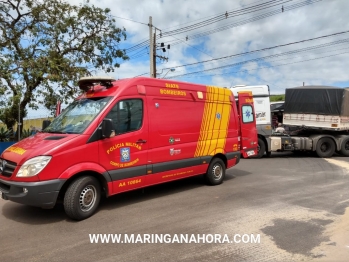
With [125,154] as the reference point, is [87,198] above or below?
below

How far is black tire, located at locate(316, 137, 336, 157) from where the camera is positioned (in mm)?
13906

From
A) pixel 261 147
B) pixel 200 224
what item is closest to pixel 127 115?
pixel 200 224

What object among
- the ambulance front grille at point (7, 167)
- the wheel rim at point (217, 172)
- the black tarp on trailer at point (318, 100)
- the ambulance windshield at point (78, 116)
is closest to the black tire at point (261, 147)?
the black tarp on trailer at point (318, 100)

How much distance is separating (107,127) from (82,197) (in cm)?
124

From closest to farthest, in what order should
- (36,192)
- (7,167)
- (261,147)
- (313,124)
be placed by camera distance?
(36,192), (7,167), (261,147), (313,124)

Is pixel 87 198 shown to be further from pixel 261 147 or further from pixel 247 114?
pixel 261 147

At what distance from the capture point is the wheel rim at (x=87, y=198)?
198 inches

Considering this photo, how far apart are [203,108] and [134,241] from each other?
12.9ft

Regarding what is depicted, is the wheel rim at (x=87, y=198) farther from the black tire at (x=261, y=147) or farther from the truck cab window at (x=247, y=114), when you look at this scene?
the black tire at (x=261, y=147)

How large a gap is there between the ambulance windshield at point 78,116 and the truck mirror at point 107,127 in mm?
325

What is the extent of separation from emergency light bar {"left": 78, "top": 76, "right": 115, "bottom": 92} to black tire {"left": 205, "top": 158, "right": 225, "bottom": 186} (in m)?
3.32

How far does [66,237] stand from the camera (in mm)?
4363

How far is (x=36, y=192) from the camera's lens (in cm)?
458

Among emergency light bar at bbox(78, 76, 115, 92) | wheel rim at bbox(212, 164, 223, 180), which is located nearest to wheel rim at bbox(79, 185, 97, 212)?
emergency light bar at bbox(78, 76, 115, 92)
